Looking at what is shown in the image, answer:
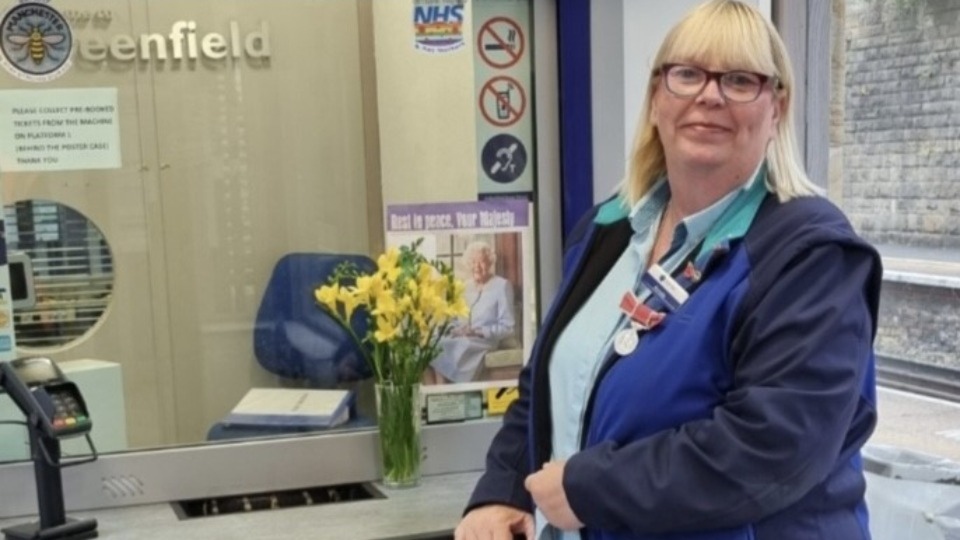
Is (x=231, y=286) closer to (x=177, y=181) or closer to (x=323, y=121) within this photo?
(x=177, y=181)

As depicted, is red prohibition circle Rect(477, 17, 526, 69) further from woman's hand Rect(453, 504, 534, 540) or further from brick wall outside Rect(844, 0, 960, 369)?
woman's hand Rect(453, 504, 534, 540)

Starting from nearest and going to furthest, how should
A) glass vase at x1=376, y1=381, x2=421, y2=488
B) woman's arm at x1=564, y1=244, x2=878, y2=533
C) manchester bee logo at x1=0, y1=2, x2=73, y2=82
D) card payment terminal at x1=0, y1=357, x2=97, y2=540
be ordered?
1. woman's arm at x1=564, y1=244, x2=878, y2=533
2. card payment terminal at x1=0, y1=357, x2=97, y2=540
3. manchester bee logo at x1=0, y1=2, x2=73, y2=82
4. glass vase at x1=376, y1=381, x2=421, y2=488

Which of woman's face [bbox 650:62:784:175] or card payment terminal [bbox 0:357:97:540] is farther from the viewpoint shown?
card payment terminal [bbox 0:357:97:540]

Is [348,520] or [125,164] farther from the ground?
[125,164]

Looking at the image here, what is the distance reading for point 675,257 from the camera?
1.38m

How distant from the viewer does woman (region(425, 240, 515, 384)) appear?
228cm

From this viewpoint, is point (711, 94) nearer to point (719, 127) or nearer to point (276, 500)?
point (719, 127)

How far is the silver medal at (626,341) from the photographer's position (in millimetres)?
1321

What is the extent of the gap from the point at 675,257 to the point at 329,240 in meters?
1.05

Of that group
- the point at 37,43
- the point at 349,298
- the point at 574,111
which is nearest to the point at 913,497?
the point at 574,111

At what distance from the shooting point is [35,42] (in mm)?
2041

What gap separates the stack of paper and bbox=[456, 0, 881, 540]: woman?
869 mm

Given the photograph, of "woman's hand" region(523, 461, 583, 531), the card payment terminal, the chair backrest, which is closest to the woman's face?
"woman's hand" region(523, 461, 583, 531)

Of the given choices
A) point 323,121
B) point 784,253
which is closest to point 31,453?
point 323,121
